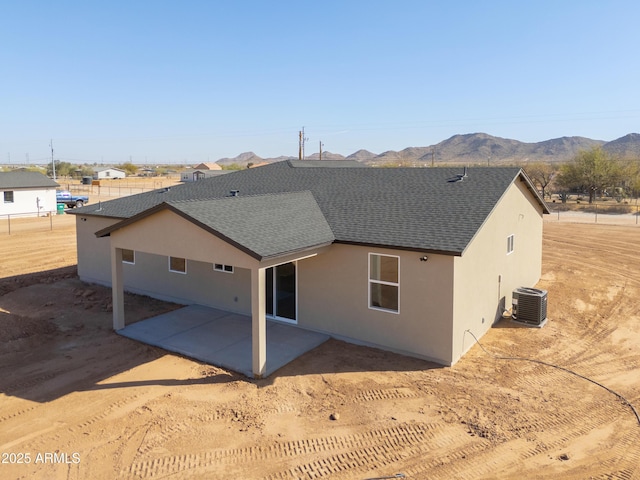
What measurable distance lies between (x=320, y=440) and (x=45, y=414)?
193 inches

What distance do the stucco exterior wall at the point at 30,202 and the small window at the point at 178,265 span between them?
100 feet

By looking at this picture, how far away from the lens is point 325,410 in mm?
8828

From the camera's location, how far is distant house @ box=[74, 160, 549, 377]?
35.0 feet

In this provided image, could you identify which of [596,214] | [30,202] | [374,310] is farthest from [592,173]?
[30,202]

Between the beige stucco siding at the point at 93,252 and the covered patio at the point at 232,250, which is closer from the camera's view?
the covered patio at the point at 232,250

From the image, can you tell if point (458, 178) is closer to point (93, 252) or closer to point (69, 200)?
point (93, 252)

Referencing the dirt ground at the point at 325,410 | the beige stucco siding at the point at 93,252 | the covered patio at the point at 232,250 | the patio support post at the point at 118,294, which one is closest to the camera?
the dirt ground at the point at 325,410

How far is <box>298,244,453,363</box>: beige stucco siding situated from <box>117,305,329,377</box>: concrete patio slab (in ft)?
2.36

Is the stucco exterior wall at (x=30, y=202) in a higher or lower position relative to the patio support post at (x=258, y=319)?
higher

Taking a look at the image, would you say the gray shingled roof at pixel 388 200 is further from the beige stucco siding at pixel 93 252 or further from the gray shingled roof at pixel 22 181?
the gray shingled roof at pixel 22 181

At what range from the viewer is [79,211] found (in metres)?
18.2

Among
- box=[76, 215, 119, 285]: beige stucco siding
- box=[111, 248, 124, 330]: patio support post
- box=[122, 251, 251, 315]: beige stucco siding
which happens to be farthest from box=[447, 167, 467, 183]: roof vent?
box=[76, 215, 119, 285]: beige stucco siding

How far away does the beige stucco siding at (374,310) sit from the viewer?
1077 cm

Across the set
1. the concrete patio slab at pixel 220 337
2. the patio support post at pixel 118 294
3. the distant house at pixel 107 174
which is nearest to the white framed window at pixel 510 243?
the concrete patio slab at pixel 220 337
